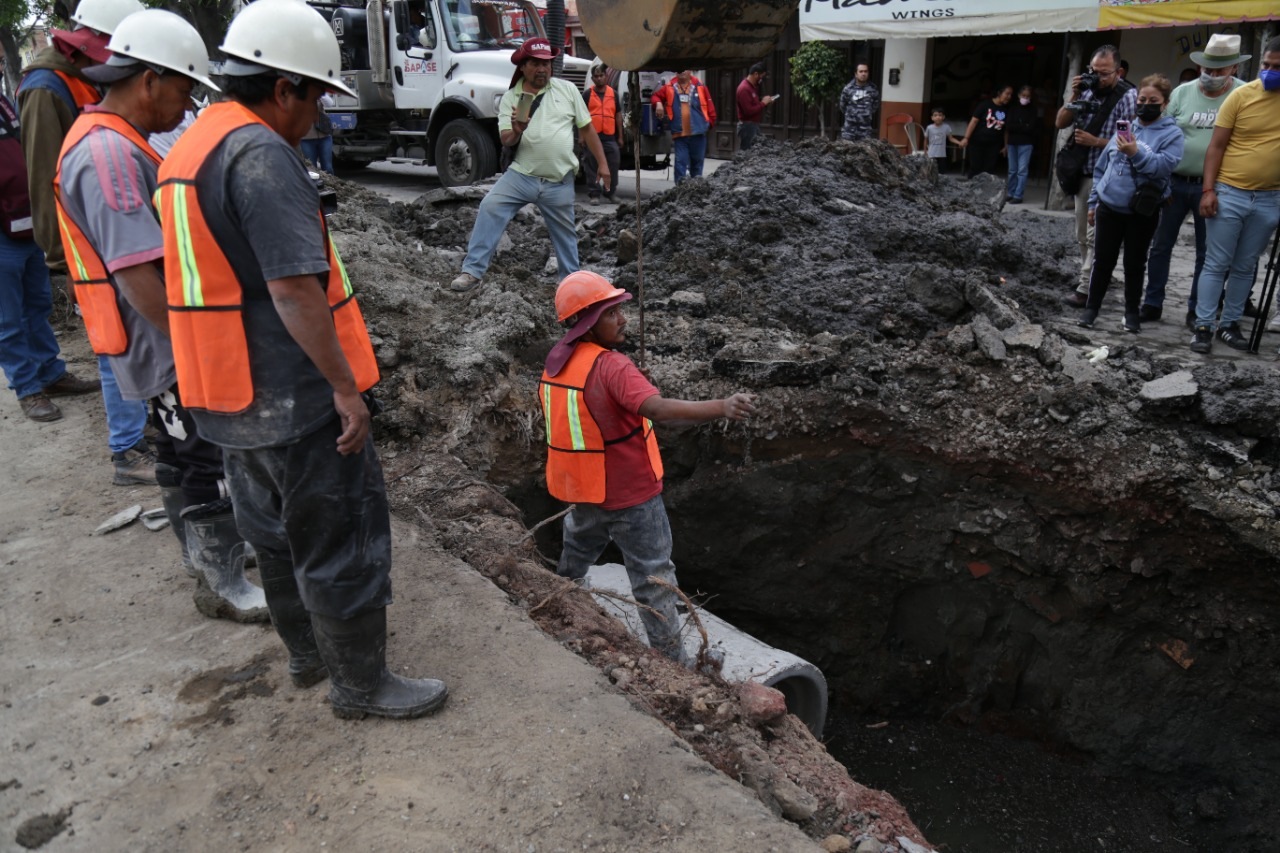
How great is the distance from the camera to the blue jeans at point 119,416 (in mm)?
3902

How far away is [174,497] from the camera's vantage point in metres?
3.19

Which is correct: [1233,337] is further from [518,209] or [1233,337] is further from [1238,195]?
[518,209]

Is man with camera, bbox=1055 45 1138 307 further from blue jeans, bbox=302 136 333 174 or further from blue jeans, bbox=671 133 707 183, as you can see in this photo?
blue jeans, bbox=302 136 333 174

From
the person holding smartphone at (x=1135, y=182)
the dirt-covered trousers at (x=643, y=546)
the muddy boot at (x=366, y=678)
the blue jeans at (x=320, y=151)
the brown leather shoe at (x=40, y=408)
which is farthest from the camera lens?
the blue jeans at (x=320, y=151)

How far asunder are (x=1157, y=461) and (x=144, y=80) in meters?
4.54

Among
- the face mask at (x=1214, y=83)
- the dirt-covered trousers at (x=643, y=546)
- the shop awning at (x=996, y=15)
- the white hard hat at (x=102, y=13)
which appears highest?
the shop awning at (x=996, y=15)

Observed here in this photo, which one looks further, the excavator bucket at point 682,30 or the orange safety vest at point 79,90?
the orange safety vest at point 79,90

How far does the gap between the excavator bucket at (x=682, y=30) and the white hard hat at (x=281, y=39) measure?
0.94 metres

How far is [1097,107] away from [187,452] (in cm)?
659

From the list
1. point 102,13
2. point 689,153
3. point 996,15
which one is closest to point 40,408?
point 102,13

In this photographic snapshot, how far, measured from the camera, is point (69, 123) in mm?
3605

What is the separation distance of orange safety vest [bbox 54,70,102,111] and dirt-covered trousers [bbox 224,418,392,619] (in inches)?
89.2

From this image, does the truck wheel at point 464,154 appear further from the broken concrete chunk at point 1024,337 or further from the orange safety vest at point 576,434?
the orange safety vest at point 576,434

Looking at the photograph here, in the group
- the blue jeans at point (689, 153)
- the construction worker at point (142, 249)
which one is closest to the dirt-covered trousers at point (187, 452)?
the construction worker at point (142, 249)
